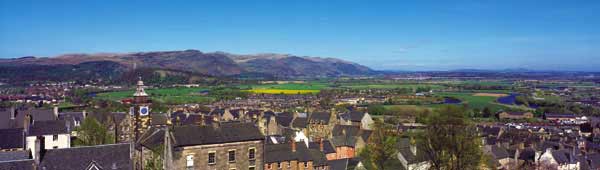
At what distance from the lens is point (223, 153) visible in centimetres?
3722

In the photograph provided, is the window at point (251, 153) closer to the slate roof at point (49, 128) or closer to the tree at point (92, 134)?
the tree at point (92, 134)

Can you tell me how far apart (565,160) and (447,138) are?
34.9 metres

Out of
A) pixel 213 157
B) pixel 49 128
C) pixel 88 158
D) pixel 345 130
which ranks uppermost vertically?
pixel 88 158

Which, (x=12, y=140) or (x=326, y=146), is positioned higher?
(x=12, y=140)

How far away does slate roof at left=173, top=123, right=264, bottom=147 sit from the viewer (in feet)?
118

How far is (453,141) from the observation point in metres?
→ 31.2

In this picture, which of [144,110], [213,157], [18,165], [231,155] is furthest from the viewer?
[144,110]

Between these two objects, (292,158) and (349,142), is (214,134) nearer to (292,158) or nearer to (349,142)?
(292,158)

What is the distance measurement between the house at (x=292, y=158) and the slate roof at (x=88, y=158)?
1440cm

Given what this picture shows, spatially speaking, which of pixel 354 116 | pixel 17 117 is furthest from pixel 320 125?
pixel 17 117

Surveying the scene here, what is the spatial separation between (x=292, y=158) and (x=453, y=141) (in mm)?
20938

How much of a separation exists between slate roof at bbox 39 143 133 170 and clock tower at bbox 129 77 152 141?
478 centimetres

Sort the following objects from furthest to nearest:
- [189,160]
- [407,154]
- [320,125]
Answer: [320,125], [407,154], [189,160]

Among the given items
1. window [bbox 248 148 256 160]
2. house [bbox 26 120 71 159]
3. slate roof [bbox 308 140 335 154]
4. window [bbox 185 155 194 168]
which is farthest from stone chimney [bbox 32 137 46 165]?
slate roof [bbox 308 140 335 154]
